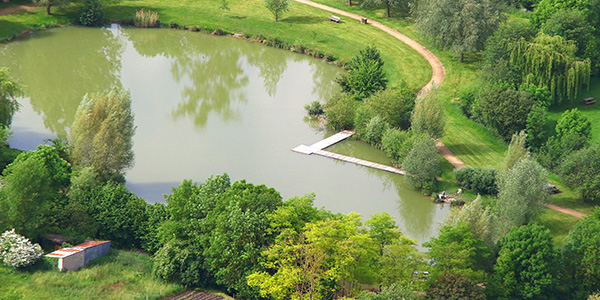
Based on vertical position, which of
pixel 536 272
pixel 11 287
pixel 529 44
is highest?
pixel 529 44

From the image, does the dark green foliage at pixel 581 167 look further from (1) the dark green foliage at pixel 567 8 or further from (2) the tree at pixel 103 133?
(2) the tree at pixel 103 133

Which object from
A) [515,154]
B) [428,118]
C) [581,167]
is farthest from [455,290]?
[428,118]

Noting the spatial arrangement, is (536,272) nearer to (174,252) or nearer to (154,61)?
(174,252)

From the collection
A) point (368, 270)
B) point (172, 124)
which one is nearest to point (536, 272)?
point (368, 270)

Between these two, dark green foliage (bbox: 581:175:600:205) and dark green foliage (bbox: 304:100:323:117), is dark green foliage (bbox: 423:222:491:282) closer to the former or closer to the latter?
dark green foliage (bbox: 581:175:600:205)

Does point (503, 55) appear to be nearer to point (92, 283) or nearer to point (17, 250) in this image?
point (92, 283)

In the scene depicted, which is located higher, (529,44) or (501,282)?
(529,44)
